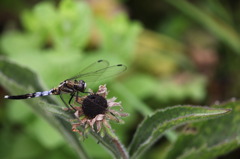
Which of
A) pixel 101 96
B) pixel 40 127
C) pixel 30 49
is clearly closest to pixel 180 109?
pixel 101 96

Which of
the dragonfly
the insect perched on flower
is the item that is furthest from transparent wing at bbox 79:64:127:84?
the insect perched on flower

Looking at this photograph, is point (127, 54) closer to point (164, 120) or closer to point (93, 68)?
point (93, 68)

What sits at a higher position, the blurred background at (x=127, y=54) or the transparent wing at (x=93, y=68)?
the transparent wing at (x=93, y=68)

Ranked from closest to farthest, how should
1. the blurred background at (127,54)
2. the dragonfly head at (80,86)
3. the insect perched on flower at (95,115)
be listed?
the insect perched on flower at (95,115), the dragonfly head at (80,86), the blurred background at (127,54)

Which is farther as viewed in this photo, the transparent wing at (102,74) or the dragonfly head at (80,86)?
the transparent wing at (102,74)

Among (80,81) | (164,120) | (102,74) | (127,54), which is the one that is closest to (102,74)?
(102,74)

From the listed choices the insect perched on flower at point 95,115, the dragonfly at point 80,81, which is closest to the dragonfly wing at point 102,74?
the dragonfly at point 80,81

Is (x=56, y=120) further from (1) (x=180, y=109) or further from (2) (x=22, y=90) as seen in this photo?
(1) (x=180, y=109)

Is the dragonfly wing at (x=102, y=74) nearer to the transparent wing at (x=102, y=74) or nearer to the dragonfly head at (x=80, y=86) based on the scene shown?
the transparent wing at (x=102, y=74)
